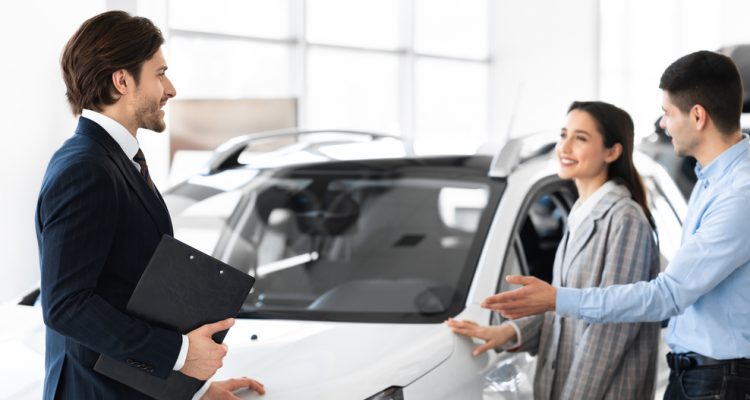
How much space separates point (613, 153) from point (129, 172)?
1.56 metres

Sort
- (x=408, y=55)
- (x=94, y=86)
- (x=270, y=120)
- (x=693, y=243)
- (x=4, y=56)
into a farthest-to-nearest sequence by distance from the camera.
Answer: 1. (x=408, y=55)
2. (x=270, y=120)
3. (x=4, y=56)
4. (x=693, y=243)
5. (x=94, y=86)

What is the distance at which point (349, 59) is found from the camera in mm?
10695

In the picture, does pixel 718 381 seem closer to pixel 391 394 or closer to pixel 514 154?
pixel 391 394

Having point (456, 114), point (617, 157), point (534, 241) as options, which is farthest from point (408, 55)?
point (617, 157)

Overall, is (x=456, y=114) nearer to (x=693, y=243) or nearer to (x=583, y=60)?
(x=583, y=60)

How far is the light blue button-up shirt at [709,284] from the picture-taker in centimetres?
220

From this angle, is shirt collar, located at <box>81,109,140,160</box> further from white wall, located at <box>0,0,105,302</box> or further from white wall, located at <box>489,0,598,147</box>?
white wall, located at <box>489,0,598,147</box>

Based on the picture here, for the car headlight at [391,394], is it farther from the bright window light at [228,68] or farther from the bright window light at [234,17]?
the bright window light at [234,17]

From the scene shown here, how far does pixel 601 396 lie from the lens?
2.68 m

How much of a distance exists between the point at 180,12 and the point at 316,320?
6260 mm

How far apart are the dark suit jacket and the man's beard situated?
0.07 meters

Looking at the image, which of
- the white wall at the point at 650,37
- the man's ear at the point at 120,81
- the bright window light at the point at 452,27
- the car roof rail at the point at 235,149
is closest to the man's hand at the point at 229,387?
the man's ear at the point at 120,81

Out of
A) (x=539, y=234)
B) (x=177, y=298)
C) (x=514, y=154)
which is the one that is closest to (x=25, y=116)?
(x=539, y=234)

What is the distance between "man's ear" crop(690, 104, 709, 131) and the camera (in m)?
2.31
